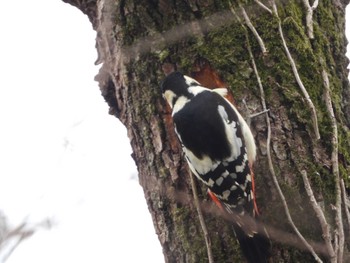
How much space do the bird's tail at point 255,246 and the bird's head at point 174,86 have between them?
0.68 meters

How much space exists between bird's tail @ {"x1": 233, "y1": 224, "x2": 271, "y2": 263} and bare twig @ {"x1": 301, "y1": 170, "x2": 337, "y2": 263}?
0.23 meters

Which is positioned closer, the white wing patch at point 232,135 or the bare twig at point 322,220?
the bare twig at point 322,220

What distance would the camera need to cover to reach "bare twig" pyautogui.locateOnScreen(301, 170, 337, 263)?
2.84m

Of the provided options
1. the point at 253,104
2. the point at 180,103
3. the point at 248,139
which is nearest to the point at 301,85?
the point at 253,104

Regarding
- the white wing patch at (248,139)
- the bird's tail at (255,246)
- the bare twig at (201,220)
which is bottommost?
the bird's tail at (255,246)

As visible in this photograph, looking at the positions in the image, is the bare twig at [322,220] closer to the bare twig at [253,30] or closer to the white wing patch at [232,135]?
the white wing patch at [232,135]

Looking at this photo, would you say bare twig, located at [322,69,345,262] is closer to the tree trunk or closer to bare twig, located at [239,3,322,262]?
the tree trunk

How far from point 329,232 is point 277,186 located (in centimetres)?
28

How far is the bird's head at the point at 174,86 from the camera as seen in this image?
3.13 m

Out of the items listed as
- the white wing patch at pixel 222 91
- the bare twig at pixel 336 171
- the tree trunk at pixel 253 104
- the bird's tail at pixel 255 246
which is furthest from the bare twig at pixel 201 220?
the bare twig at pixel 336 171

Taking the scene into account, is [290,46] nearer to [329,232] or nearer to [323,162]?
[323,162]

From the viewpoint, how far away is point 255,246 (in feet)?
9.37

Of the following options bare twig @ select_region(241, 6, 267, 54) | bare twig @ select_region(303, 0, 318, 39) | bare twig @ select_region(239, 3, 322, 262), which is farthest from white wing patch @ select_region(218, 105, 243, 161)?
bare twig @ select_region(303, 0, 318, 39)

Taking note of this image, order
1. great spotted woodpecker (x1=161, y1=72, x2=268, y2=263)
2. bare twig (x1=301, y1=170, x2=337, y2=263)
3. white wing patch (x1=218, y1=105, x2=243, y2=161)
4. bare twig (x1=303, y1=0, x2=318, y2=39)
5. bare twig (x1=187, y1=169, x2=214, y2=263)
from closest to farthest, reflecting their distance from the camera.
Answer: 1. bare twig (x1=301, y1=170, x2=337, y2=263)
2. bare twig (x1=187, y1=169, x2=214, y2=263)
3. great spotted woodpecker (x1=161, y1=72, x2=268, y2=263)
4. white wing patch (x1=218, y1=105, x2=243, y2=161)
5. bare twig (x1=303, y1=0, x2=318, y2=39)
